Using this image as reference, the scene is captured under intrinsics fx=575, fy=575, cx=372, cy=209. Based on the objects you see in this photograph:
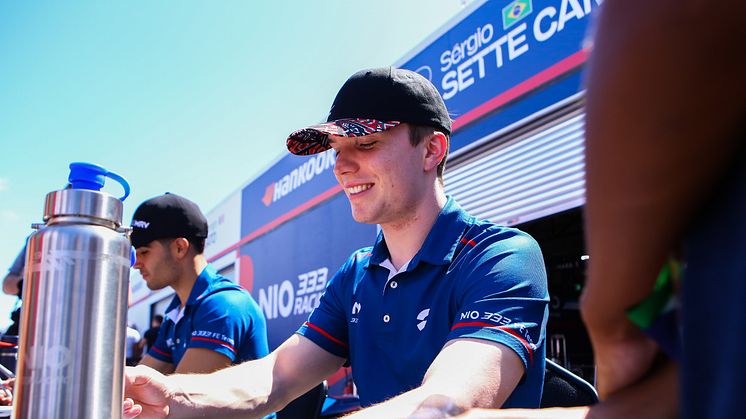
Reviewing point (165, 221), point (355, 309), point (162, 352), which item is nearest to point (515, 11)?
point (165, 221)

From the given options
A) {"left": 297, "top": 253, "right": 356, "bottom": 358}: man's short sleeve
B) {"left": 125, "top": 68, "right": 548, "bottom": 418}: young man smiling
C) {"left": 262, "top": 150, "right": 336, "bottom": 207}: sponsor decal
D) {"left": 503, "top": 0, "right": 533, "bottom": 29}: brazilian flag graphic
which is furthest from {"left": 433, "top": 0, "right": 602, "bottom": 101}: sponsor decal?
{"left": 297, "top": 253, "right": 356, "bottom": 358}: man's short sleeve

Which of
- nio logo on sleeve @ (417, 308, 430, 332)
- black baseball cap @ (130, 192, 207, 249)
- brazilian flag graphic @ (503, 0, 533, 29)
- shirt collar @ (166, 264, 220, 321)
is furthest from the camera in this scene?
brazilian flag graphic @ (503, 0, 533, 29)

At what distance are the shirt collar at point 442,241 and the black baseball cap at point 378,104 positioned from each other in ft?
0.99

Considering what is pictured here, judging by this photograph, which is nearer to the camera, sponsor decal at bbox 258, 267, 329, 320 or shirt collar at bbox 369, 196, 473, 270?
shirt collar at bbox 369, 196, 473, 270

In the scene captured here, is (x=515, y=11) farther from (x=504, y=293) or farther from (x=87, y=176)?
(x=87, y=176)

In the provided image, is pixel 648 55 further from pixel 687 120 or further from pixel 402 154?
pixel 402 154

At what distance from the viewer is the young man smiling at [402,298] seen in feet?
4.10

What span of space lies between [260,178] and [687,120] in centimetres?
696

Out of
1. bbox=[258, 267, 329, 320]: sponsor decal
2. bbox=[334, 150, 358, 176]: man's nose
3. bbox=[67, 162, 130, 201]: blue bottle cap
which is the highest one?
Result: bbox=[258, 267, 329, 320]: sponsor decal

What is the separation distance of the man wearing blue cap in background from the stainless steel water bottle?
1635mm

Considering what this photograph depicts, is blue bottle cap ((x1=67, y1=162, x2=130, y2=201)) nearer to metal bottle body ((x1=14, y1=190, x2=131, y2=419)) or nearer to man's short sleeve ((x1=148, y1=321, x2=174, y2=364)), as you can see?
metal bottle body ((x1=14, y1=190, x2=131, y2=419))

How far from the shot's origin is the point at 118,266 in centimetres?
80

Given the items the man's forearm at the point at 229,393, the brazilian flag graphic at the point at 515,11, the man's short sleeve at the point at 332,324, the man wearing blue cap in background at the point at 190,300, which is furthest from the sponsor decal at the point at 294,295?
the man's forearm at the point at 229,393

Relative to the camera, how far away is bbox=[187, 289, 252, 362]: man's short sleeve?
2.41 m
